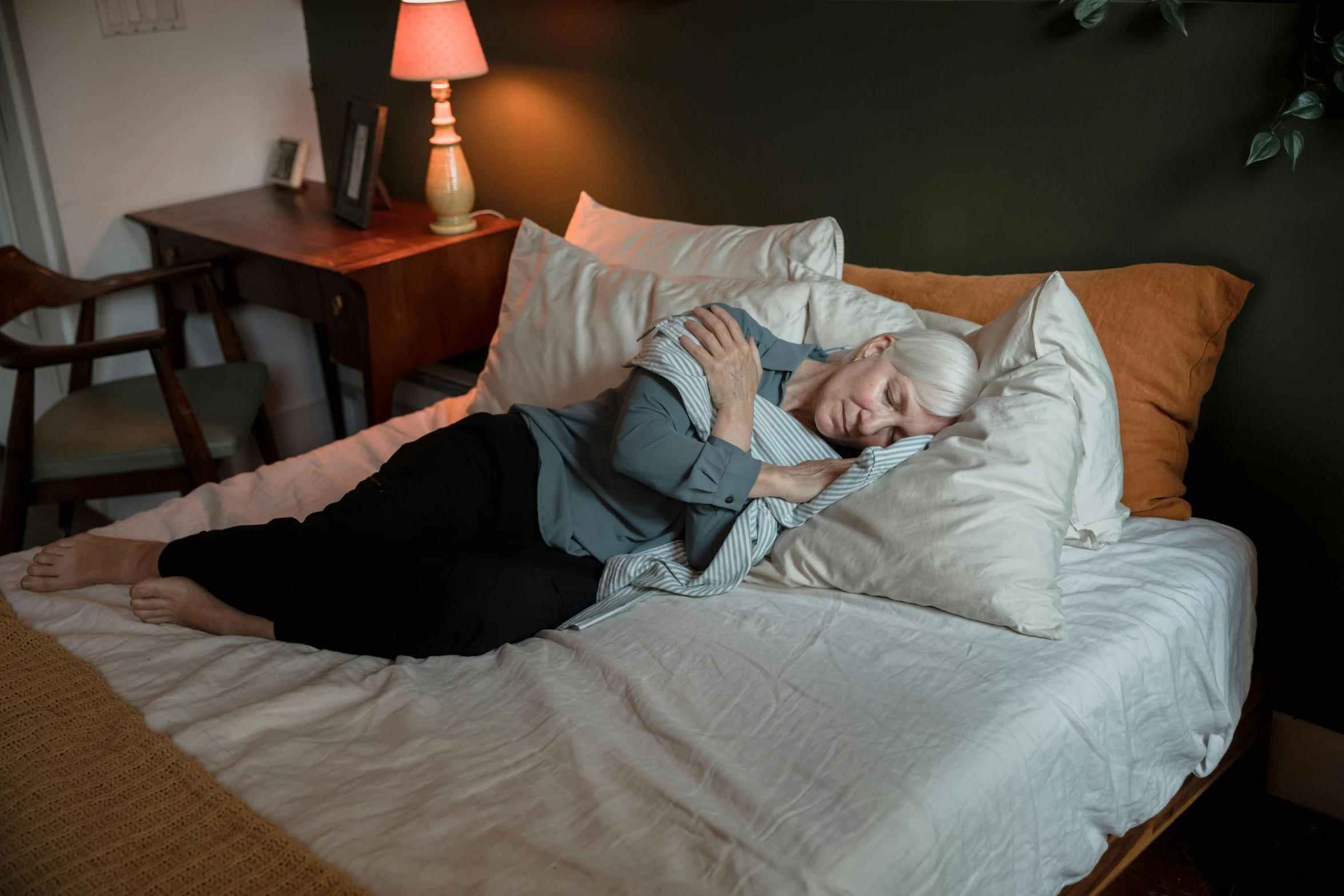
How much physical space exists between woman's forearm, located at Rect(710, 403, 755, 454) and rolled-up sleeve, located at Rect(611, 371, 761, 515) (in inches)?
0.9

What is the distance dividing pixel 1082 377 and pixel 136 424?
2018 millimetres

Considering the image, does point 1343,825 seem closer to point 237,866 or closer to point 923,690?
point 923,690

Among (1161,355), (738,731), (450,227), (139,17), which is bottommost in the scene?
(738,731)

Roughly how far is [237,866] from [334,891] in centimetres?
12

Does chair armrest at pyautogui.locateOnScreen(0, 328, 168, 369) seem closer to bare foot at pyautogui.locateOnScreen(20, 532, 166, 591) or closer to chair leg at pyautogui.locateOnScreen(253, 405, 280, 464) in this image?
chair leg at pyautogui.locateOnScreen(253, 405, 280, 464)

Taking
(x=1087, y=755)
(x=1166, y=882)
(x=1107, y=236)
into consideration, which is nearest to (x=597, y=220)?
(x=1107, y=236)

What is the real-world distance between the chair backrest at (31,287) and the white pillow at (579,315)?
1185mm

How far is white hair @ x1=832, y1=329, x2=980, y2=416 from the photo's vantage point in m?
1.46

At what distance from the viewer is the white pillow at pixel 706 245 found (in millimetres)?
1860

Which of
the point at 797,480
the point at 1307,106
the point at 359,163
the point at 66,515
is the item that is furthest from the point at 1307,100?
the point at 66,515

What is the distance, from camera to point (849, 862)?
93cm

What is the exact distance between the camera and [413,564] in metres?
1.46

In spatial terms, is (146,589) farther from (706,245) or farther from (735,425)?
(706,245)

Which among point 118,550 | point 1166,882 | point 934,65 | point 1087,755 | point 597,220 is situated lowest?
point 1166,882
